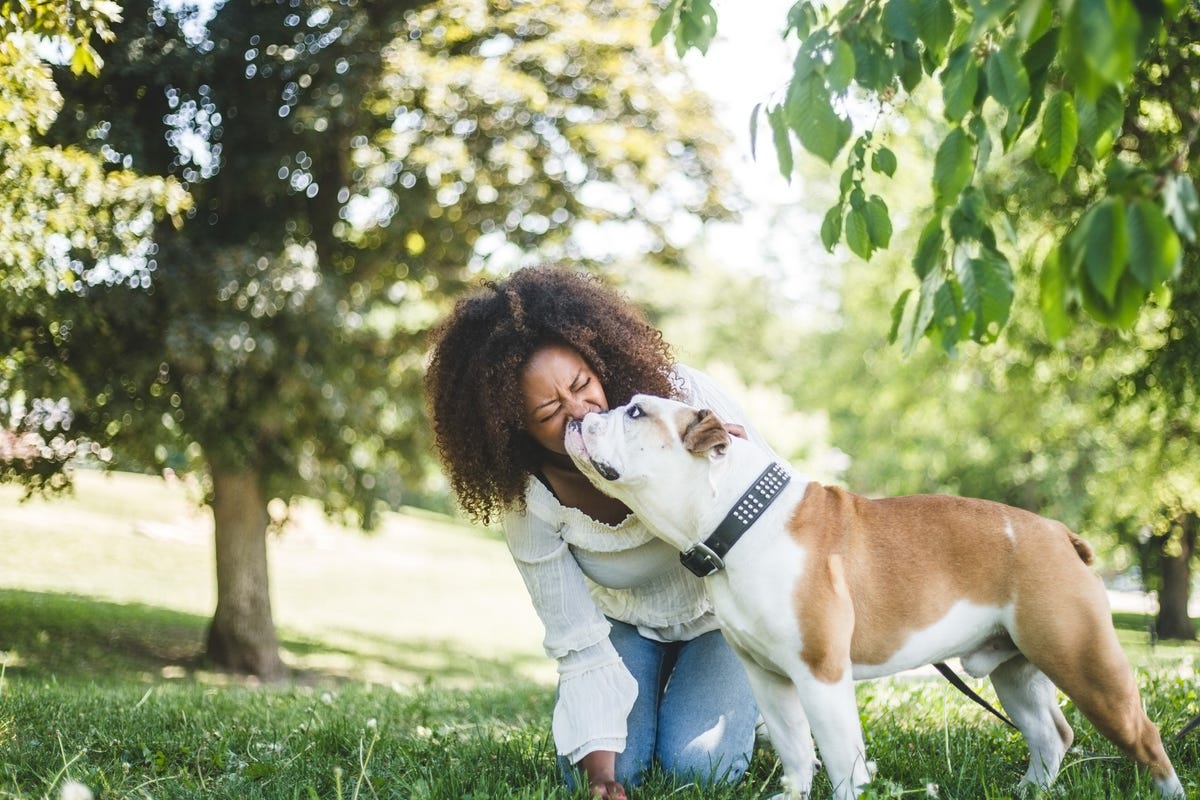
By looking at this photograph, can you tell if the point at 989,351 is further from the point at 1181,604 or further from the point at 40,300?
A: the point at 40,300

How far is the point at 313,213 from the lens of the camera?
35.2 feet

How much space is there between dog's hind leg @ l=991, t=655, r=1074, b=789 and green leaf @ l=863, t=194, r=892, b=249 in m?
1.78

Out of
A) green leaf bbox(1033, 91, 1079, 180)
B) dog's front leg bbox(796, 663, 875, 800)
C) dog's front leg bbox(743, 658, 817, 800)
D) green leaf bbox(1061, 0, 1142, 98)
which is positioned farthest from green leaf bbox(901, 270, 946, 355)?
dog's front leg bbox(743, 658, 817, 800)

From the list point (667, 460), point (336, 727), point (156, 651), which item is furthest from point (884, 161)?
point (156, 651)

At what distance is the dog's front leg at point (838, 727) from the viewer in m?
3.10

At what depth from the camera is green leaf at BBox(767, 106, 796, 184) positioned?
7.53ft

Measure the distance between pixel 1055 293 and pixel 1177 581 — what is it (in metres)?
19.0

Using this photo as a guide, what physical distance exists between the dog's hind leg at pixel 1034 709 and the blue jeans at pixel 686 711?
1.01m

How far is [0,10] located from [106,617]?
11408 mm

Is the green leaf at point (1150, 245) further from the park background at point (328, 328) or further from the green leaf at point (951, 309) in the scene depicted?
the park background at point (328, 328)

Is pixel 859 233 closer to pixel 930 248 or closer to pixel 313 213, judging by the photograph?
pixel 930 248

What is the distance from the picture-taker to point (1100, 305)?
67.0 inches

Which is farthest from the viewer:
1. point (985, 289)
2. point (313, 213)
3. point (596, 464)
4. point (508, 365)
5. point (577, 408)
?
point (313, 213)

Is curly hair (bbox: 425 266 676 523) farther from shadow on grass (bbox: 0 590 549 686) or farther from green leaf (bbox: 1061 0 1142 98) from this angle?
shadow on grass (bbox: 0 590 549 686)
